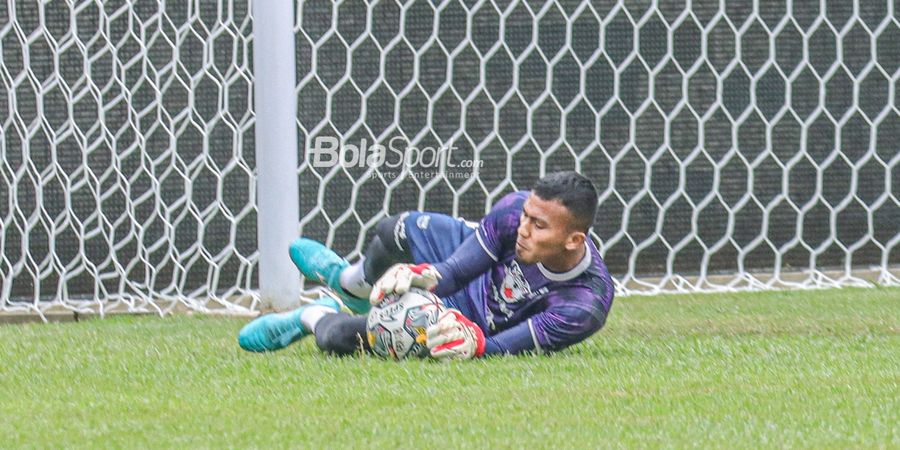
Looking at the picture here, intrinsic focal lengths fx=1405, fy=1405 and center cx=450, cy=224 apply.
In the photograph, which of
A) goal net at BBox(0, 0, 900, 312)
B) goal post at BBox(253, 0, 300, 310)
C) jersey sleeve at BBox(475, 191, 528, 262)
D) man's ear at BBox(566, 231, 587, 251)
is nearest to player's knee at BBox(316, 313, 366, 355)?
jersey sleeve at BBox(475, 191, 528, 262)

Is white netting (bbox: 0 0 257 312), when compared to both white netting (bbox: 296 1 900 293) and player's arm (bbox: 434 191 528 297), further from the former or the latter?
player's arm (bbox: 434 191 528 297)

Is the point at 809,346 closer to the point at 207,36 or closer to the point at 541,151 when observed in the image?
the point at 541,151

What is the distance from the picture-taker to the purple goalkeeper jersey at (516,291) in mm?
2402

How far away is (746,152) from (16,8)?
1992 millimetres

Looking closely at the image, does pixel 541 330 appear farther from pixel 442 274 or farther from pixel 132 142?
pixel 132 142

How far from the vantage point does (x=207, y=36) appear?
12.1 feet

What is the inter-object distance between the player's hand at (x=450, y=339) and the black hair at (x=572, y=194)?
0.83 ft

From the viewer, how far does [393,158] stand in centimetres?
377

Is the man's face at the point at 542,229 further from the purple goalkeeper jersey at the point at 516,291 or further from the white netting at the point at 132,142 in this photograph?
the white netting at the point at 132,142

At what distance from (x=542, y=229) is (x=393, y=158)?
146 cm

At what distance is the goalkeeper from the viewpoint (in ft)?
7.70

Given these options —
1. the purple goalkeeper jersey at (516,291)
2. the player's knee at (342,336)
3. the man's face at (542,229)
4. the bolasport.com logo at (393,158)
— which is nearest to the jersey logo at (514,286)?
the purple goalkeeper jersey at (516,291)

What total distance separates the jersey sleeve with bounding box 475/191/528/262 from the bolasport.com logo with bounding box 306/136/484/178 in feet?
4.12

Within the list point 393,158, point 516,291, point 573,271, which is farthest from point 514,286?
point 393,158
